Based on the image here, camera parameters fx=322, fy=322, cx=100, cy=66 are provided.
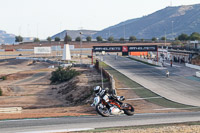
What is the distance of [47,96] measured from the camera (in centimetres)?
4303

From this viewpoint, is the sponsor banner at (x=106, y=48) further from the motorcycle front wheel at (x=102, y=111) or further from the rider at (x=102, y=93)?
the rider at (x=102, y=93)

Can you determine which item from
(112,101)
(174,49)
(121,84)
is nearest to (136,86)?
(121,84)

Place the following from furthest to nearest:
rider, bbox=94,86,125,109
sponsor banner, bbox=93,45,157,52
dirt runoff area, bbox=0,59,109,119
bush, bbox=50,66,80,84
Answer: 1. sponsor banner, bbox=93,45,157,52
2. bush, bbox=50,66,80,84
3. dirt runoff area, bbox=0,59,109,119
4. rider, bbox=94,86,125,109

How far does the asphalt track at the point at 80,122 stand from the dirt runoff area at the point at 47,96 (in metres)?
2.37

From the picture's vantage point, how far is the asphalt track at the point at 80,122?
15.9 m

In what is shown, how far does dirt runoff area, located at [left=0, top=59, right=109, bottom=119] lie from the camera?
24.2 meters

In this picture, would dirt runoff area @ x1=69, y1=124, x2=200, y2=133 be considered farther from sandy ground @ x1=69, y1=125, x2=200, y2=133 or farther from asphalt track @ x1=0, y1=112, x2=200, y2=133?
asphalt track @ x1=0, y1=112, x2=200, y2=133

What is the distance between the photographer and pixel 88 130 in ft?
50.8

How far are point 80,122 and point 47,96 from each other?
86.6 ft

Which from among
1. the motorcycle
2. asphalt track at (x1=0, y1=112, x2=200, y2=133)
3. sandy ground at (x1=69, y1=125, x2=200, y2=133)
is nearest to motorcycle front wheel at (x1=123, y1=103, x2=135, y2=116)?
the motorcycle

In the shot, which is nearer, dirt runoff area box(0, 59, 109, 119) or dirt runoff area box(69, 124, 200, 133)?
dirt runoff area box(69, 124, 200, 133)

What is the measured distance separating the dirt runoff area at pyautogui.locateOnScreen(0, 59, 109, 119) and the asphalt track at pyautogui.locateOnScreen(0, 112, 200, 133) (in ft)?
7.79

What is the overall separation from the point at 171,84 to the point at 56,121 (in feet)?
86.6

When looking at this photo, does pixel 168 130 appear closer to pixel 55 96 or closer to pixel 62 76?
pixel 55 96
